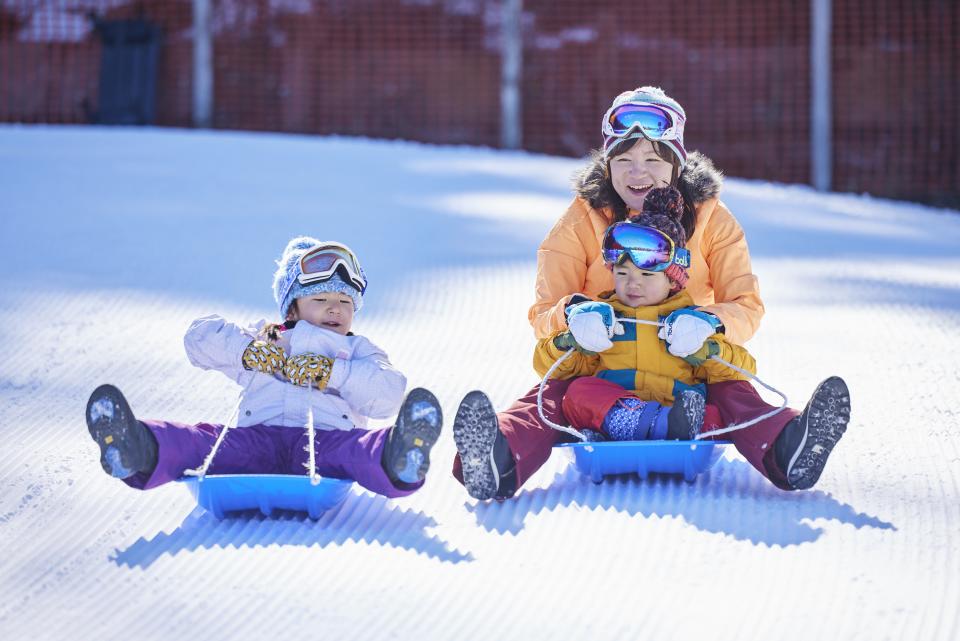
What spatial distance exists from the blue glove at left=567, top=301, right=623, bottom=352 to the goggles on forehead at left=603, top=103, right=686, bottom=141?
519mm

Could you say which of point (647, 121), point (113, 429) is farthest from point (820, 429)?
point (113, 429)

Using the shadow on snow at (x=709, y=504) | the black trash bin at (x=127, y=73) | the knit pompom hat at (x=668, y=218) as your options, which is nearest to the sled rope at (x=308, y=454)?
the shadow on snow at (x=709, y=504)

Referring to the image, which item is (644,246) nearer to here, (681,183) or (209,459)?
(681,183)

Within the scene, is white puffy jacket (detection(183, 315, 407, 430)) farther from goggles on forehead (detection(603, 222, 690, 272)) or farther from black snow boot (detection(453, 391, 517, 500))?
goggles on forehead (detection(603, 222, 690, 272))

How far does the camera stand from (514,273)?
4848 mm

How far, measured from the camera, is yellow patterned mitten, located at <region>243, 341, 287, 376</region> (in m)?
2.58

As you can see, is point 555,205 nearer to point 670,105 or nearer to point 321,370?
point 670,105

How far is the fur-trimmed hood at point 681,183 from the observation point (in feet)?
9.59

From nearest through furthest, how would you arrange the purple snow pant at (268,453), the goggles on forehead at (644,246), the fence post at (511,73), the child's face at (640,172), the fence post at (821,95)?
the purple snow pant at (268,453), the goggles on forehead at (644,246), the child's face at (640,172), the fence post at (821,95), the fence post at (511,73)

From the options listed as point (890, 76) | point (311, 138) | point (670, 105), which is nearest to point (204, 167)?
point (311, 138)

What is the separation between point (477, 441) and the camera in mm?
2406

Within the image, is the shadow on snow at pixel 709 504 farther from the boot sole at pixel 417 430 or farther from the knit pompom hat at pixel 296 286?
the knit pompom hat at pixel 296 286

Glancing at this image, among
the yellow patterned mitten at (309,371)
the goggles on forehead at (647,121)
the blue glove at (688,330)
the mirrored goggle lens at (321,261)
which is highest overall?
the goggles on forehead at (647,121)

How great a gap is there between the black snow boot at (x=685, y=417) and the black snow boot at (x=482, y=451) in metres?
0.33
